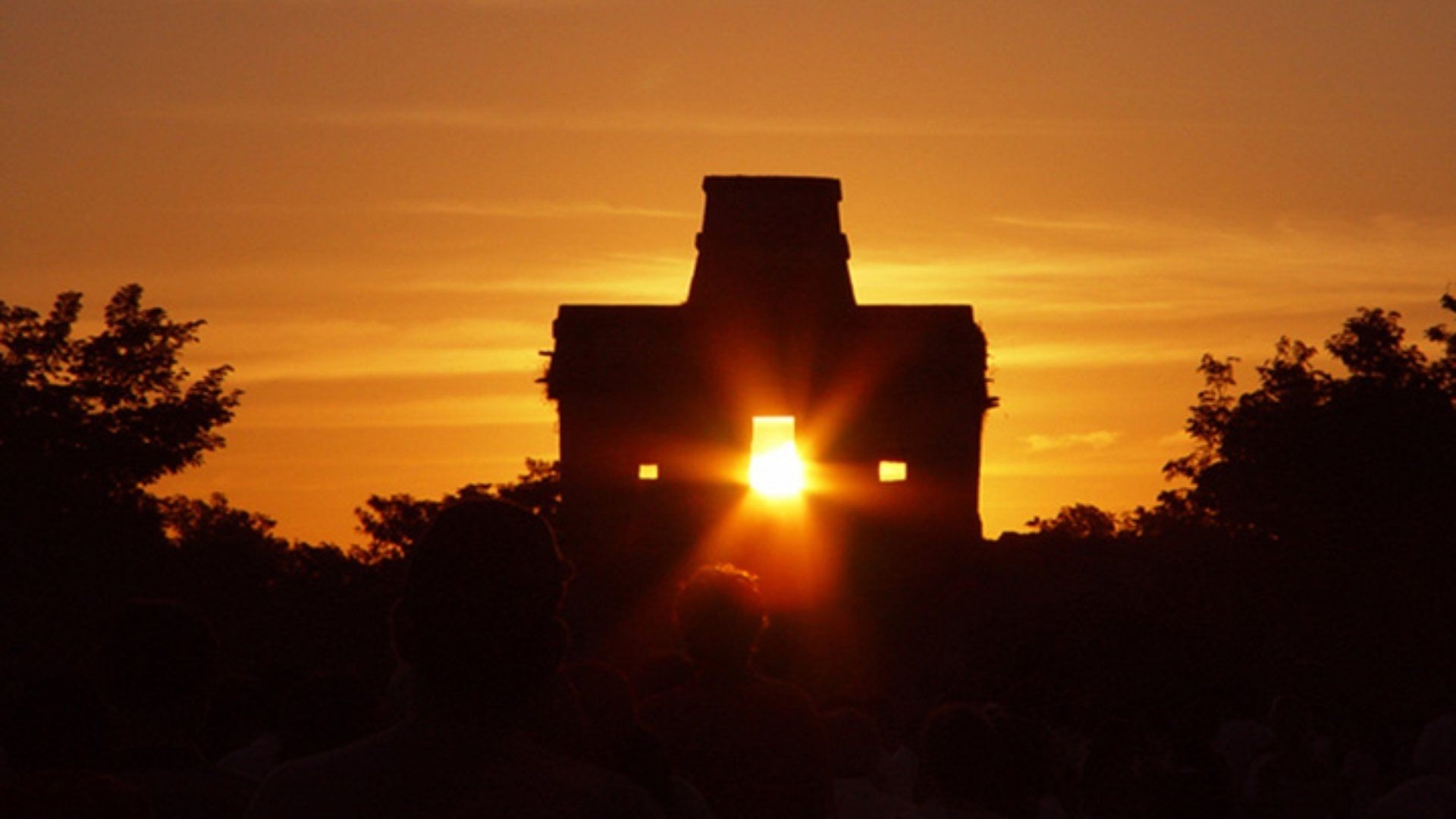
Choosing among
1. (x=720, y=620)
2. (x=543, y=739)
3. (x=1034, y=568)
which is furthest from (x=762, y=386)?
(x=543, y=739)

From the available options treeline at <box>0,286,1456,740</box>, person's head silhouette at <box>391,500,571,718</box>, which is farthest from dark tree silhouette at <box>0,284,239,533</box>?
person's head silhouette at <box>391,500,571,718</box>

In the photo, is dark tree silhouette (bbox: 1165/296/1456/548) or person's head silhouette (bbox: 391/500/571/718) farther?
dark tree silhouette (bbox: 1165/296/1456/548)

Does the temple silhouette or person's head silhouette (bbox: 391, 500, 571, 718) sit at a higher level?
the temple silhouette

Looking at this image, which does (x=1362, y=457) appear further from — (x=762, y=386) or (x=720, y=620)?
(x=720, y=620)

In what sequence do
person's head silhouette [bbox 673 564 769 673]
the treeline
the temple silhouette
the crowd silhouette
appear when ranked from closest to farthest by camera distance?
the crowd silhouette < person's head silhouette [bbox 673 564 769 673] < the treeline < the temple silhouette

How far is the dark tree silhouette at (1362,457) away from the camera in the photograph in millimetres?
45844

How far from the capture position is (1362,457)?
47.8 meters

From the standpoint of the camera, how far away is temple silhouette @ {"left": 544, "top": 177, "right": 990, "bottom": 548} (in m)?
43.3

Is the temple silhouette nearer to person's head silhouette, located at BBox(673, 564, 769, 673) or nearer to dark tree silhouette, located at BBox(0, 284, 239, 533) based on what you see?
dark tree silhouette, located at BBox(0, 284, 239, 533)

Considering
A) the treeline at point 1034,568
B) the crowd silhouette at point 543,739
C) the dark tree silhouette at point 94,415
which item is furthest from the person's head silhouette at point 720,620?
the dark tree silhouette at point 94,415

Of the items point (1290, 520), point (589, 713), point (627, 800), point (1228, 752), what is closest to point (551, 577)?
point (627, 800)

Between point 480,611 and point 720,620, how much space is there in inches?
142

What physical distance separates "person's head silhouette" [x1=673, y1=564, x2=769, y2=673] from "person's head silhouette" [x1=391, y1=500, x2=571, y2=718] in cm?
356

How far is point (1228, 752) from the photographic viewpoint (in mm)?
14852
